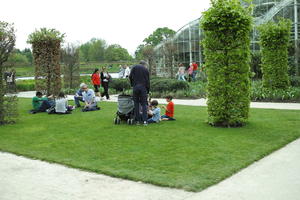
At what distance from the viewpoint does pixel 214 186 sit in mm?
4633

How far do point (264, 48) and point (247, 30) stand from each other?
777 centimetres

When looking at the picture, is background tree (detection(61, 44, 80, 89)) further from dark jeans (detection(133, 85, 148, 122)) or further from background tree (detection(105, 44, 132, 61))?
background tree (detection(105, 44, 132, 61))

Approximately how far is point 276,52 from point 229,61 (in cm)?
800

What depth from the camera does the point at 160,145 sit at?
7.03 m

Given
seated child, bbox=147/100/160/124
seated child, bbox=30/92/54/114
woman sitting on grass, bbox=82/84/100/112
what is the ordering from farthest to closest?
seated child, bbox=30/92/54/114, woman sitting on grass, bbox=82/84/100/112, seated child, bbox=147/100/160/124

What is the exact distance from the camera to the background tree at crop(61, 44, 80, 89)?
22.6 meters

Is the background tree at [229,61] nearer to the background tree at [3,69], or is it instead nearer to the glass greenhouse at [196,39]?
the background tree at [3,69]

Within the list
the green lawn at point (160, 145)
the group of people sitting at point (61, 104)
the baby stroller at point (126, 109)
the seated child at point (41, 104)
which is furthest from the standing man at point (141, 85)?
the seated child at point (41, 104)

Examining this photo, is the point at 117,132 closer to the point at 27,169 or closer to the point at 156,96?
the point at 27,169

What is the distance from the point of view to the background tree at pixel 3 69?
10.4 m

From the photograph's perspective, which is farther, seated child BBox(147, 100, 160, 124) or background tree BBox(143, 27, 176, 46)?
background tree BBox(143, 27, 176, 46)

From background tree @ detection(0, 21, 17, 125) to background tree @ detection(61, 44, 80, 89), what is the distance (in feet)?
38.7

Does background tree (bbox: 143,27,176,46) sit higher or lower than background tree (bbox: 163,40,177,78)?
higher

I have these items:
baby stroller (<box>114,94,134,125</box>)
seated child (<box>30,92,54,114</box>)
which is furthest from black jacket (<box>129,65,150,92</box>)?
seated child (<box>30,92,54,114</box>)
